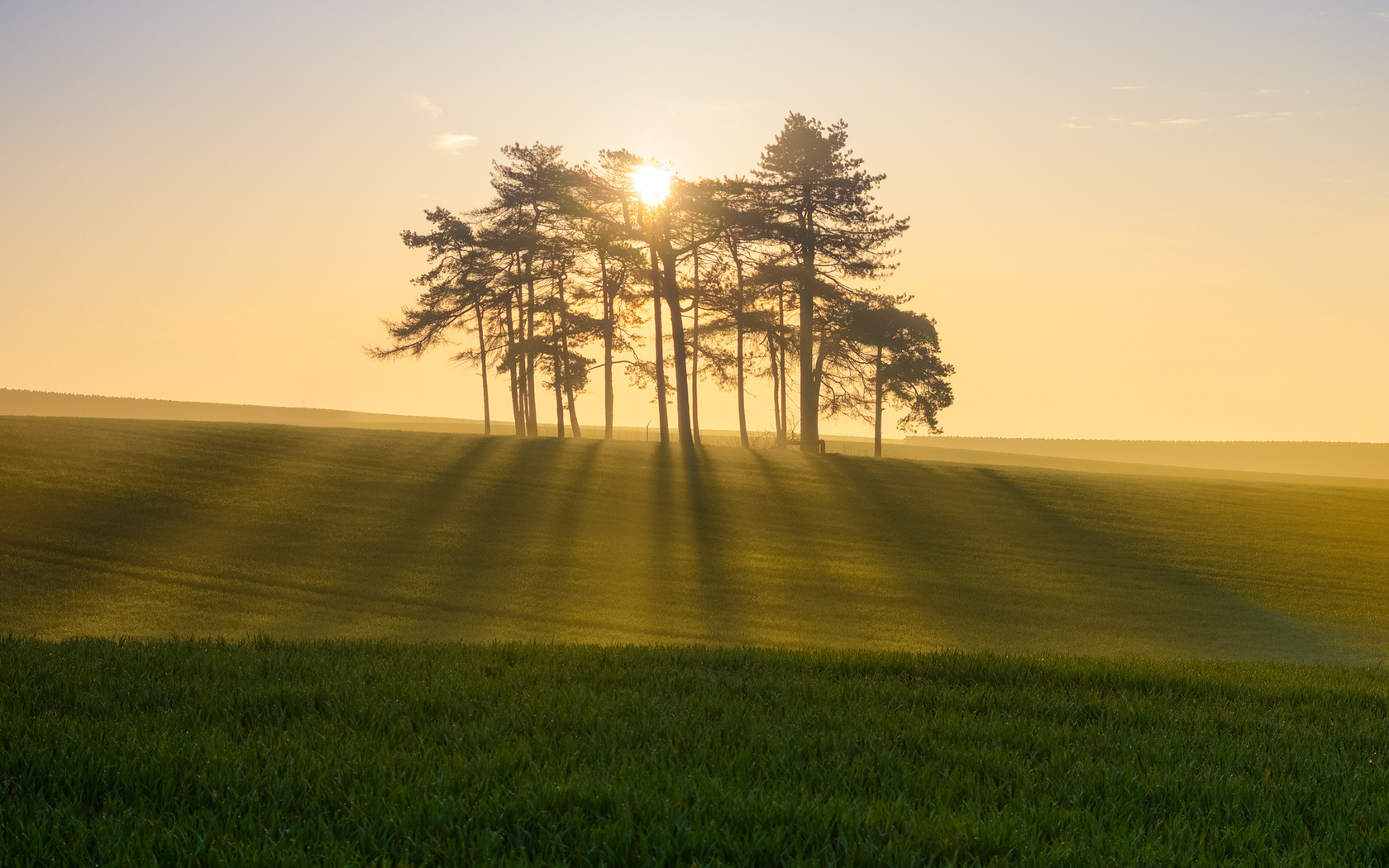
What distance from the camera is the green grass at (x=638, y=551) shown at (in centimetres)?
2075

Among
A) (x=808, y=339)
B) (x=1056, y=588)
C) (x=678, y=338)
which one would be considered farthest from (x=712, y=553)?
(x=808, y=339)

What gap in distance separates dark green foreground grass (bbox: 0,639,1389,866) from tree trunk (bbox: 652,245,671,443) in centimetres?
3641

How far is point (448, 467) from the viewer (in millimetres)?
36156

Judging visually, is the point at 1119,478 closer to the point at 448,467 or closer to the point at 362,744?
the point at 448,467

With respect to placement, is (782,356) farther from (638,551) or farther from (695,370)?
(638,551)

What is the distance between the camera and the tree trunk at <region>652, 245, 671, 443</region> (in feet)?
145

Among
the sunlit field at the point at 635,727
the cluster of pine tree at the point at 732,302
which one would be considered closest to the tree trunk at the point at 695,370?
the cluster of pine tree at the point at 732,302

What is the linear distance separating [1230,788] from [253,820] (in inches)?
205

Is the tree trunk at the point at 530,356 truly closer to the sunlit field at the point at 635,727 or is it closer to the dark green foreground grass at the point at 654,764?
the sunlit field at the point at 635,727

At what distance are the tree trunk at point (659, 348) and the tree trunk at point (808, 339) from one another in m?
7.32

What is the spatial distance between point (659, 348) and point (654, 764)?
138 ft

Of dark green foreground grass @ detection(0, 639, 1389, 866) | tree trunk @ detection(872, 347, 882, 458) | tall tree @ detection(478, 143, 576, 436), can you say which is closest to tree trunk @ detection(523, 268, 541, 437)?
tall tree @ detection(478, 143, 576, 436)

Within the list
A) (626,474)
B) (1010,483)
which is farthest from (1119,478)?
(626,474)

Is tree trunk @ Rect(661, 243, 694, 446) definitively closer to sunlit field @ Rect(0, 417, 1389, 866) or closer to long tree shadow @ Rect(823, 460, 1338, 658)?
long tree shadow @ Rect(823, 460, 1338, 658)
